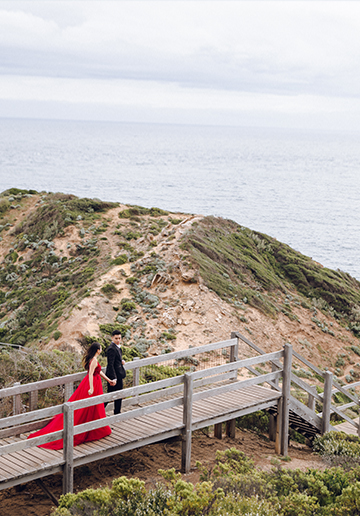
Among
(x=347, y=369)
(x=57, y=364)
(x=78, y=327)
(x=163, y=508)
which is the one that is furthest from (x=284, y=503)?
(x=347, y=369)

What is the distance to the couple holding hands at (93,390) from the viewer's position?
887cm

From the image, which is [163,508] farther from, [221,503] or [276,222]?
[276,222]

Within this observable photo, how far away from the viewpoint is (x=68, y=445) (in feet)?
26.1

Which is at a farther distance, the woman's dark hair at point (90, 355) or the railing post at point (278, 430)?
the railing post at point (278, 430)

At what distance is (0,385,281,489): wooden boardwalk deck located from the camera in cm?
778

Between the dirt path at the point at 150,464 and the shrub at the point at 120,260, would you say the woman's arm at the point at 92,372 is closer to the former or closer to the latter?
the dirt path at the point at 150,464

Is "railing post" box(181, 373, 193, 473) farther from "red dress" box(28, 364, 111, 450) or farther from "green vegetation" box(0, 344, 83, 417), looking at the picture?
"green vegetation" box(0, 344, 83, 417)

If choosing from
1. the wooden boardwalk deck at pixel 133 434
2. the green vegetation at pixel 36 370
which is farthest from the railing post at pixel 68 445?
the green vegetation at pixel 36 370

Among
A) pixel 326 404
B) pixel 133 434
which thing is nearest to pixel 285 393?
pixel 326 404

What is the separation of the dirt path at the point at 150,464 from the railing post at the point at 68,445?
0.61m

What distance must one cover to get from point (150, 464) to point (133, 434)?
125 cm

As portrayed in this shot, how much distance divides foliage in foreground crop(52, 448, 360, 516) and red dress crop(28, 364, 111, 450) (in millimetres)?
1275

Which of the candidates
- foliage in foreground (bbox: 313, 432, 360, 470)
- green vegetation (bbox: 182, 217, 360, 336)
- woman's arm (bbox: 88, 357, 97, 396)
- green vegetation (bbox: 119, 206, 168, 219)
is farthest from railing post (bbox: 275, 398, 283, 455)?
green vegetation (bbox: 119, 206, 168, 219)

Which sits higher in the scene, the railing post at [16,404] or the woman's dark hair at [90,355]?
the woman's dark hair at [90,355]
